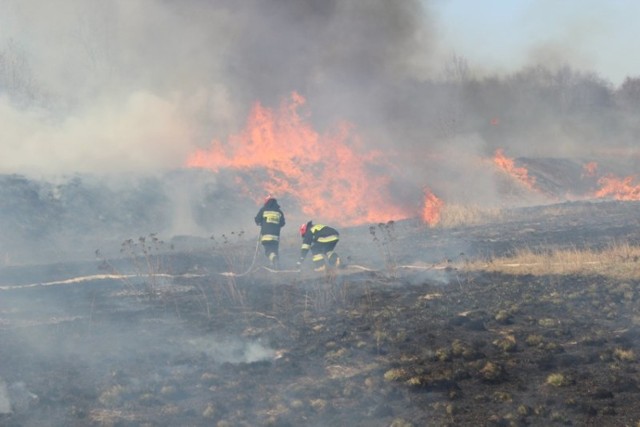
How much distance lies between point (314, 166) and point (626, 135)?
36434 millimetres

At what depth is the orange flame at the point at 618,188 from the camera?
1391 inches

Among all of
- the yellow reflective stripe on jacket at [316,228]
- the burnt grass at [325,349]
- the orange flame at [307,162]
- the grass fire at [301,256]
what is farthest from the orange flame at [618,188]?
the yellow reflective stripe on jacket at [316,228]

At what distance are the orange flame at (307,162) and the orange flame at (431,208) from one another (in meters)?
1.18

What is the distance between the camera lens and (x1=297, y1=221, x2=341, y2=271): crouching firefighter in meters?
16.2

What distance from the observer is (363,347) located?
10102 millimetres

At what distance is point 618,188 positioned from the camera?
38.0m

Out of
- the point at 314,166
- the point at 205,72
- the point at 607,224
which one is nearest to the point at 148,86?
the point at 205,72

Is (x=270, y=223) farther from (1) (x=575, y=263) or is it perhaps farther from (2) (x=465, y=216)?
(2) (x=465, y=216)

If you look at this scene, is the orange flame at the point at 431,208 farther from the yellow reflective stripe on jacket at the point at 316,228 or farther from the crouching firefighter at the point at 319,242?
the yellow reflective stripe on jacket at the point at 316,228

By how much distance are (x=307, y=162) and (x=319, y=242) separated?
583 inches

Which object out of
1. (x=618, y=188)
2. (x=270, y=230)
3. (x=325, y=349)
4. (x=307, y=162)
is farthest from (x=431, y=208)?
(x=325, y=349)

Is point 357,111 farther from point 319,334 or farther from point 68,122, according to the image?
point 319,334

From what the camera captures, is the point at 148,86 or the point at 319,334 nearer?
the point at 319,334

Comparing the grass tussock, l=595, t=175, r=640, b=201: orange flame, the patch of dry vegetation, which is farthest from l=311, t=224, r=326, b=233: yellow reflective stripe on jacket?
l=595, t=175, r=640, b=201: orange flame
